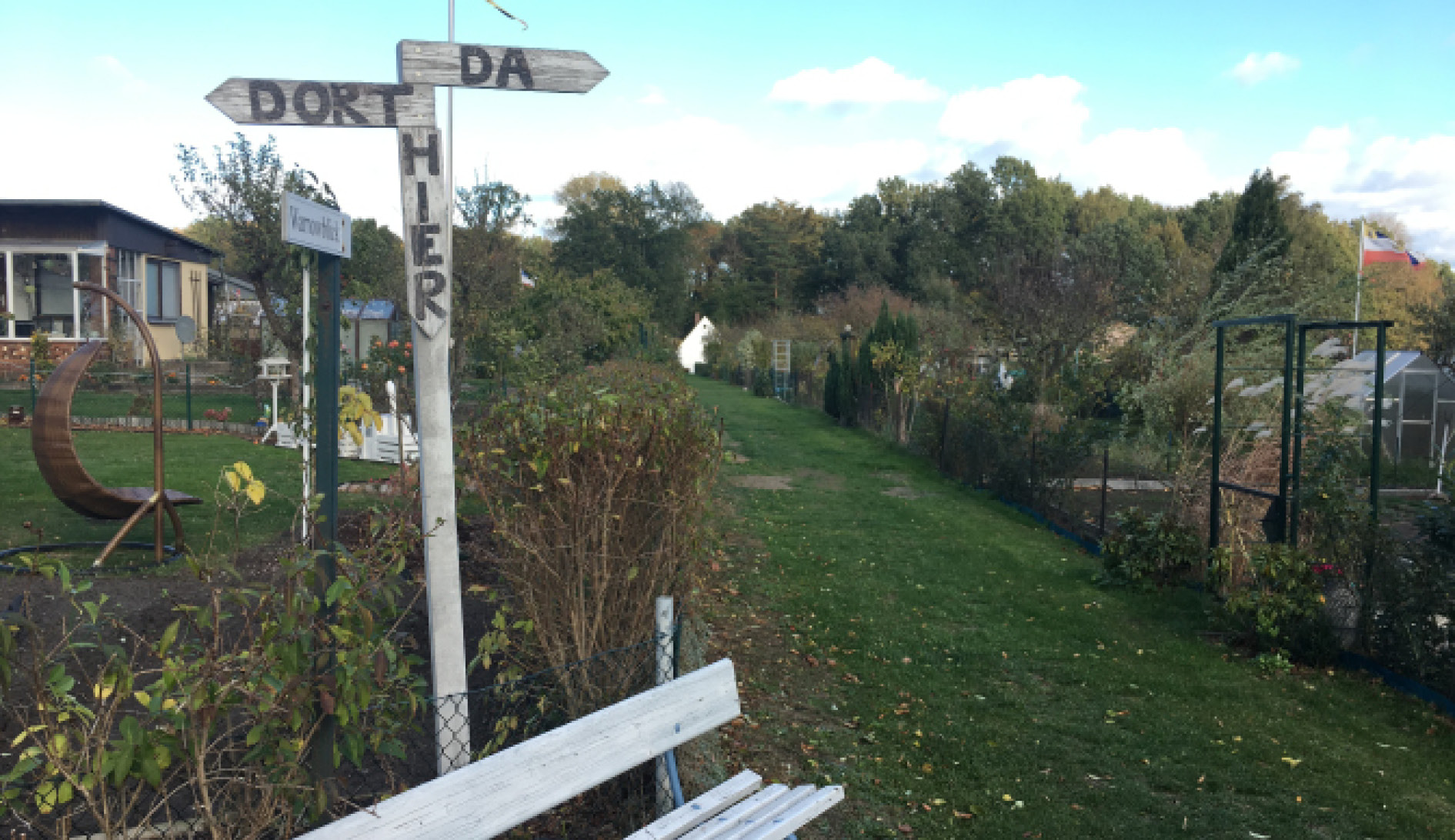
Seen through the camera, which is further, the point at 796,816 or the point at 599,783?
the point at 796,816

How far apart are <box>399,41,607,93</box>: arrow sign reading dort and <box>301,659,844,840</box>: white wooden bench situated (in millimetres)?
2199

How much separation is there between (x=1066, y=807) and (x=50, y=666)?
378 centimetres

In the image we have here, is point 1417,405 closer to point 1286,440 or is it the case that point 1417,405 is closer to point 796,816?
point 1286,440

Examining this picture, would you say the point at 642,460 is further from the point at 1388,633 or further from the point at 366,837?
the point at 1388,633

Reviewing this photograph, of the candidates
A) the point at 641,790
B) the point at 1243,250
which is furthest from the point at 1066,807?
the point at 1243,250

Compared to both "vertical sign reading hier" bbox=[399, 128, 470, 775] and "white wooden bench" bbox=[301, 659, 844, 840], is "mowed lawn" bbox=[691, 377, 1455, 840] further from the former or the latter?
"vertical sign reading hier" bbox=[399, 128, 470, 775]

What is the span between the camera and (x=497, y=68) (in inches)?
146

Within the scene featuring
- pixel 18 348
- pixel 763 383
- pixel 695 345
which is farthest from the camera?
pixel 695 345

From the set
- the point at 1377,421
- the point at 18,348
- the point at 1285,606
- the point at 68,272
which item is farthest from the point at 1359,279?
the point at 68,272

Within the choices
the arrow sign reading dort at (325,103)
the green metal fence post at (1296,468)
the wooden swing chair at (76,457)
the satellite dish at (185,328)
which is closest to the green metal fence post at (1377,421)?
the green metal fence post at (1296,468)

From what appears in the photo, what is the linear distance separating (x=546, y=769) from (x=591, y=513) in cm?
161

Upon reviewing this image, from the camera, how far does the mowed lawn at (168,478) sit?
8.12m

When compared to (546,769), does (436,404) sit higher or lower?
higher

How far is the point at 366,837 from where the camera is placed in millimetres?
2359
